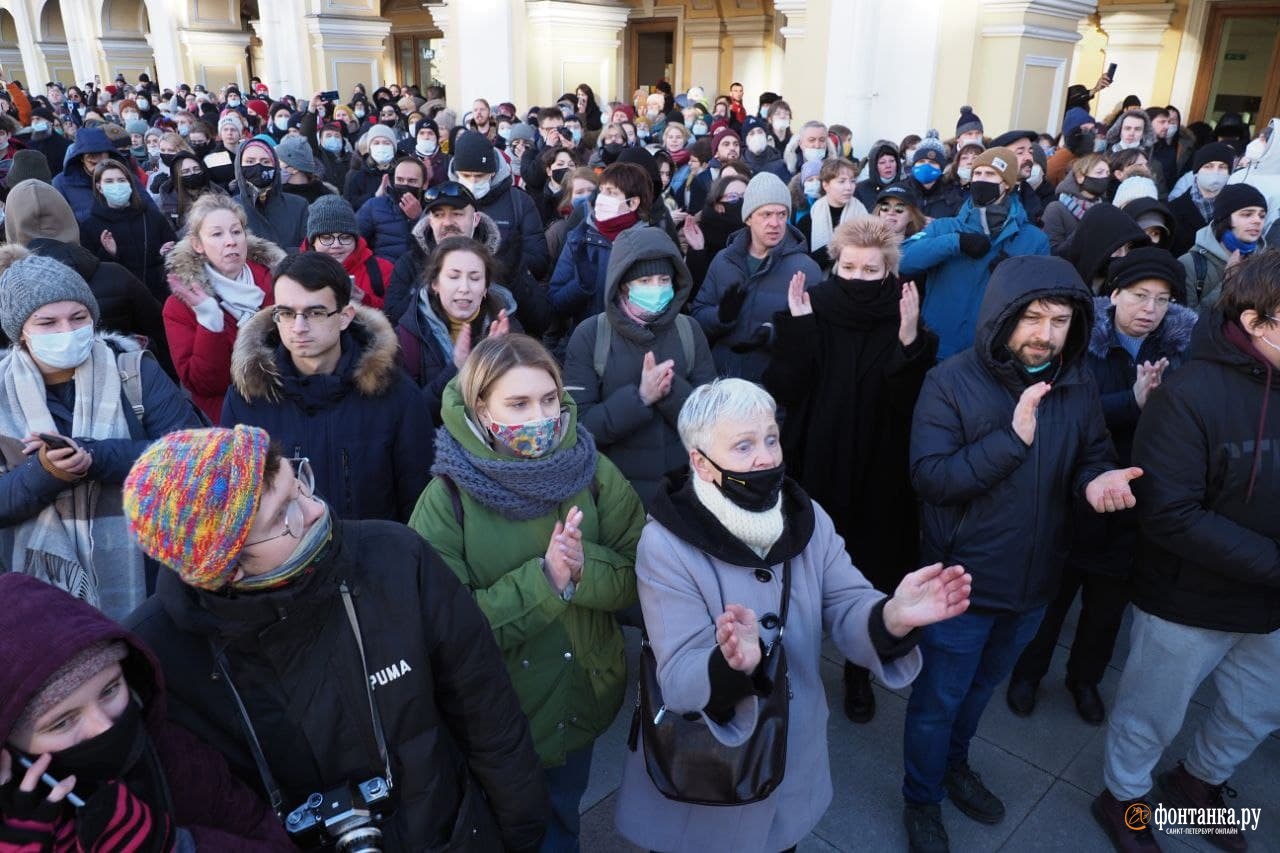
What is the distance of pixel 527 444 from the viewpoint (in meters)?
2.28

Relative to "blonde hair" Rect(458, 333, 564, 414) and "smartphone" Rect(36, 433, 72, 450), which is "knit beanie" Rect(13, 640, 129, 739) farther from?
"smartphone" Rect(36, 433, 72, 450)

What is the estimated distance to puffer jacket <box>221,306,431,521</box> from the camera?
9.20 feet

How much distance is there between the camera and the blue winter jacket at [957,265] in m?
4.52

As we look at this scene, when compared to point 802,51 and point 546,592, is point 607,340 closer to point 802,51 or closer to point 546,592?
point 546,592

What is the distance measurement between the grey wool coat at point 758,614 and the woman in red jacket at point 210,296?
248cm

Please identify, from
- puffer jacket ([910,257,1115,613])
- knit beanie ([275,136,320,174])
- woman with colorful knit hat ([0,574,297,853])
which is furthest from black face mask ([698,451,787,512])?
knit beanie ([275,136,320,174])

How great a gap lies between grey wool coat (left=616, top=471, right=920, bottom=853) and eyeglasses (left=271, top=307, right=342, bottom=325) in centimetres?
143

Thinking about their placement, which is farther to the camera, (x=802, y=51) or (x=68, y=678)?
(x=802, y=51)

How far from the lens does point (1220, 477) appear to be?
253 centimetres

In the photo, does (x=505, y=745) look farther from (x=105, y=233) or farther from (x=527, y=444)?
(x=105, y=233)

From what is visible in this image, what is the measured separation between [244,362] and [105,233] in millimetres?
3654

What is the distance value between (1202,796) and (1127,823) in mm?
361

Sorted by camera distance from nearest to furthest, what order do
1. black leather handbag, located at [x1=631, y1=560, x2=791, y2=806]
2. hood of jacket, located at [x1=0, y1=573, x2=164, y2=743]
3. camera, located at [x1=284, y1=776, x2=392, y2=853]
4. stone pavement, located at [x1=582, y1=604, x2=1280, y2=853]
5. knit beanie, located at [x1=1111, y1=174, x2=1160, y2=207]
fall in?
hood of jacket, located at [x1=0, y1=573, x2=164, y2=743]
camera, located at [x1=284, y1=776, x2=392, y2=853]
black leather handbag, located at [x1=631, y1=560, x2=791, y2=806]
stone pavement, located at [x1=582, y1=604, x2=1280, y2=853]
knit beanie, located at [x1=1111, y1=174, x2=1160, y2=207]

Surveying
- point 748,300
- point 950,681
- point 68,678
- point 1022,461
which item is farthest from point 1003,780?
point 68,678
